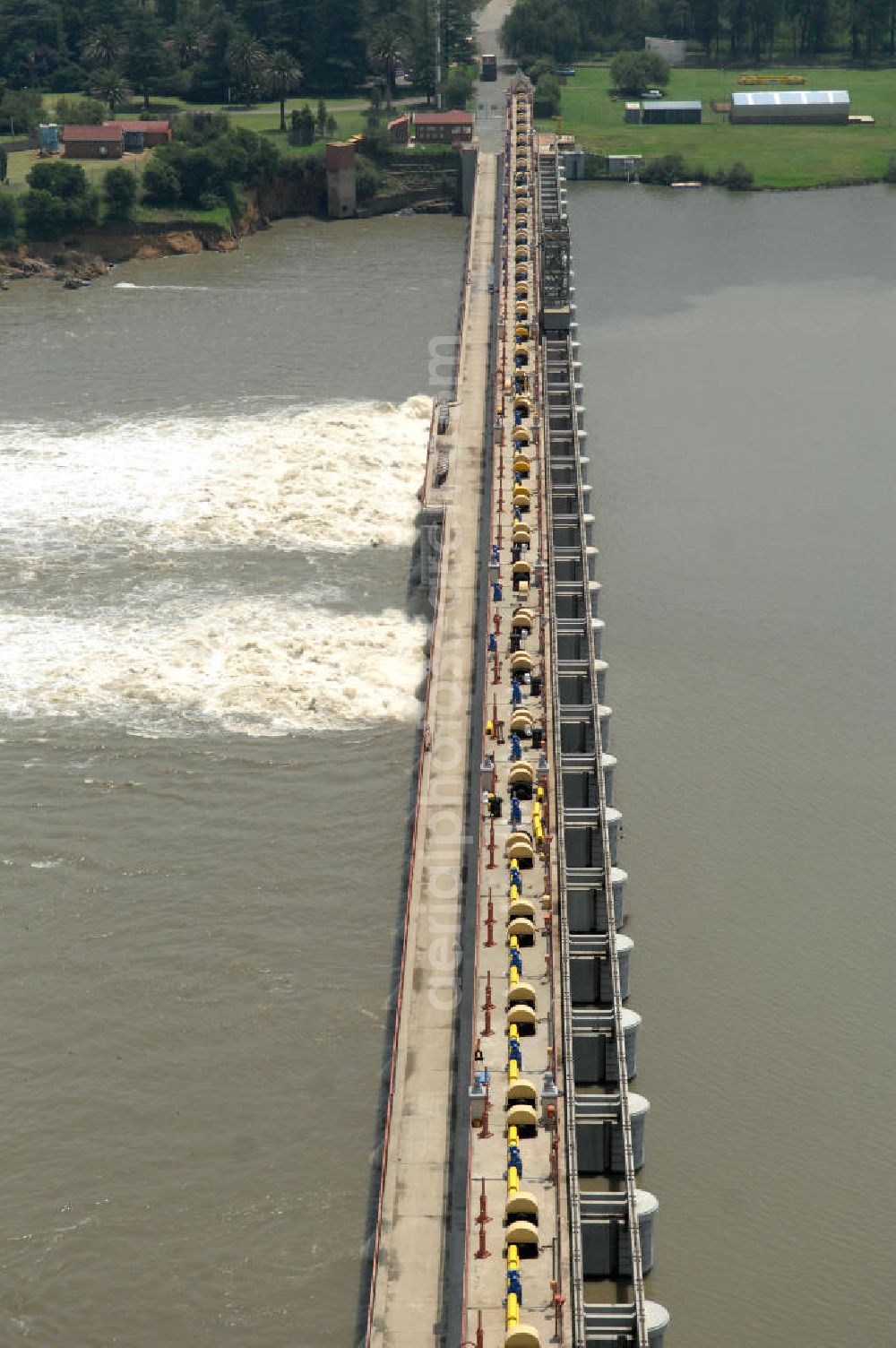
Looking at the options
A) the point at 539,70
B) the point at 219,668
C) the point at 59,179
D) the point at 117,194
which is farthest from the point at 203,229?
the point at 219,668

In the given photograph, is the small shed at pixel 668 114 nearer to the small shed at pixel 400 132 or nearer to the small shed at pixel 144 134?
the small shed at pixel 400 132

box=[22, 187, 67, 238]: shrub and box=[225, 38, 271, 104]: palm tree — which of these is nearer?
box=[22, 187, 67, 238]: shrub

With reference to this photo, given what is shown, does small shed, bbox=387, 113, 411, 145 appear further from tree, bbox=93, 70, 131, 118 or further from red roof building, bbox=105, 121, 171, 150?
tree, bbox=93, 70, 131, 118

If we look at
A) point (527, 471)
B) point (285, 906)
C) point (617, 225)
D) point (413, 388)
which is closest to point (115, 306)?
point (413, 388)

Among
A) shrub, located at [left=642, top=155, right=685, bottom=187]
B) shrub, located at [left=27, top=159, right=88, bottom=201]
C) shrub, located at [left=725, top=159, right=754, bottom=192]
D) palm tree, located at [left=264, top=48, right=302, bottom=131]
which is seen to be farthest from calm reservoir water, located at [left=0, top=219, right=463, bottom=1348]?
palm tree, located at [left=264, top=48, right=302, bottom=131]

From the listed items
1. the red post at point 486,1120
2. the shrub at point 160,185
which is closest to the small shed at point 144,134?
the shrub at point 160,185

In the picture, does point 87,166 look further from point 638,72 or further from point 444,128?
point 638,72
